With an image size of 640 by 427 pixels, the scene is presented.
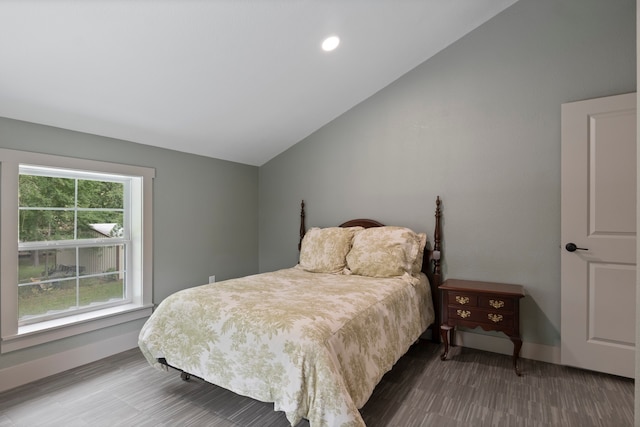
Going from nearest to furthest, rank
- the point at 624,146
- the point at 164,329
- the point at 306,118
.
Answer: the point at 164,329
the point at 624,146
the point at 306,118

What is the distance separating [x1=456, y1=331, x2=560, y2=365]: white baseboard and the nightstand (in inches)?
11.0

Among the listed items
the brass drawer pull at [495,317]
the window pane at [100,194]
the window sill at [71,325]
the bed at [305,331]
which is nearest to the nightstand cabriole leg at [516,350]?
the brass drawer pull at [495,317]

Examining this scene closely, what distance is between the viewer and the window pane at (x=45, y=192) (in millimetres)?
2436

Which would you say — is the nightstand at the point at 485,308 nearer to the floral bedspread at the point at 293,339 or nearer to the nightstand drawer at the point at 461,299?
the nightstand drawer at the point at 461,299

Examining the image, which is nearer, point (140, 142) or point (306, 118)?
point (140, 142)

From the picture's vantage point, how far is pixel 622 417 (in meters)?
1.88

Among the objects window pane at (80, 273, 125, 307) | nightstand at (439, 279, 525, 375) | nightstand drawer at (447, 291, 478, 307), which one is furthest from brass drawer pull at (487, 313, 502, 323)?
window pane at (80, 273, 125, 307)

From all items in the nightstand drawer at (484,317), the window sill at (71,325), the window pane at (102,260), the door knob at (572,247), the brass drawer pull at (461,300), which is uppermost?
the door knob at (572,247)

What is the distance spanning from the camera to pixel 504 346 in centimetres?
278

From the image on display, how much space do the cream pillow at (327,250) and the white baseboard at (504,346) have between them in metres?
1.30

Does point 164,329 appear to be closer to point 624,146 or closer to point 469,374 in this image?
point 469,374

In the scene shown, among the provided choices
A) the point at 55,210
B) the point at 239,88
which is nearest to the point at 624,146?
the point at 239,88

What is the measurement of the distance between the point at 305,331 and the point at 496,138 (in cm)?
242

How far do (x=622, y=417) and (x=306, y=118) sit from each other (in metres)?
3.39
